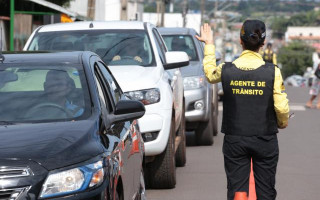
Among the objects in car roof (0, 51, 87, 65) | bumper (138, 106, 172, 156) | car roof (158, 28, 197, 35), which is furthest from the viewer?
car roof (158, 28, 197, 35)

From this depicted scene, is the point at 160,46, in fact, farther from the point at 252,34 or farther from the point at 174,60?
the point at 252,34

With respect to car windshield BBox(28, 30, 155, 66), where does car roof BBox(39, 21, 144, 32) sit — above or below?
above

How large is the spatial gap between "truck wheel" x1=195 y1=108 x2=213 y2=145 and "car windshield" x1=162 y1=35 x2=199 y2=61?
51.7 inches

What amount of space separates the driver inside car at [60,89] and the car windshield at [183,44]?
8851 mm

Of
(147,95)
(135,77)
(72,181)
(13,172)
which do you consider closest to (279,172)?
(147,95)

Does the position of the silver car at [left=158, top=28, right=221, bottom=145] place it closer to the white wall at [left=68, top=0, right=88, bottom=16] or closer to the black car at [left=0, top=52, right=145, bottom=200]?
the black car at [left=0, top=52, right=145, bottom=200]

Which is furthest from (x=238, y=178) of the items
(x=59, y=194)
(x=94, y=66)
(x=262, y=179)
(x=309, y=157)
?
(x=309, y=157)

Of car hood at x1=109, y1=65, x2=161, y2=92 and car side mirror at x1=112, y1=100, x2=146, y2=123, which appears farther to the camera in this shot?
car hood at x1=109, y1=65, x2=161, y2=92

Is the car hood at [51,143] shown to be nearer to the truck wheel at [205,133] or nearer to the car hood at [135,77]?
the car hood at [135,77]

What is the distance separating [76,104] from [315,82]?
20.7 metres

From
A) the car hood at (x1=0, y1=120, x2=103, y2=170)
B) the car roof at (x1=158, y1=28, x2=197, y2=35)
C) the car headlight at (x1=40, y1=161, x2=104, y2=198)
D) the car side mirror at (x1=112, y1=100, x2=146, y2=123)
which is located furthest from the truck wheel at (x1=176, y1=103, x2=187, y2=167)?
the car headlight at (x1=40, y1=161, x2=104, y2=198)

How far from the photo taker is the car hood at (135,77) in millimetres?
9453

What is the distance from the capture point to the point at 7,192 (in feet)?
15.9

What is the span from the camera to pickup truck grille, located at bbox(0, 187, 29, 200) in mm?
4828
